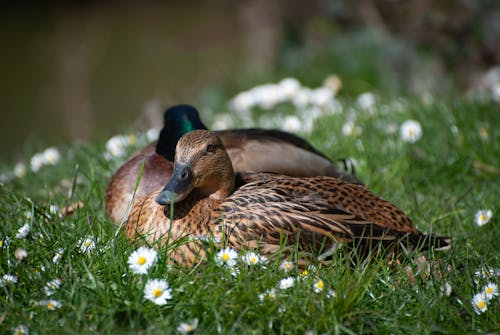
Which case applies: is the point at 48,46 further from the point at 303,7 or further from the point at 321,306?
the point at 321,306

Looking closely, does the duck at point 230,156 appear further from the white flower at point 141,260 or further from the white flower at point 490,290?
the white flower at point 490,290

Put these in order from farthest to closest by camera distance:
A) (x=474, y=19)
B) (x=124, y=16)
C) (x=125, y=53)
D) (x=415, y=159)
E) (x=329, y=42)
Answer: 1. (x=124, y=16)
2. (x=125, y=53)
3. (x=329, y=42)
4. (x=474, y=19)
5. (x=415, y=159)

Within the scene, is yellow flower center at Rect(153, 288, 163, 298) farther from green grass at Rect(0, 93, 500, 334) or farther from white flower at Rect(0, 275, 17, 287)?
white flower at Rect(0, 275, 17, 287)

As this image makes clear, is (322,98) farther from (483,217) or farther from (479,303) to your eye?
(479,303)

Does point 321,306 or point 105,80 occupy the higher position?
point 321,306

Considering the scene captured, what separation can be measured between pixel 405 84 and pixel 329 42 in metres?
1.33

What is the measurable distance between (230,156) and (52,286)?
1390 mm

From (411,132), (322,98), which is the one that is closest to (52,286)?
(411,132)

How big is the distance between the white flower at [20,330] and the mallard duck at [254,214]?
0.60 metres

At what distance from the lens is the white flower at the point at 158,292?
227 cm

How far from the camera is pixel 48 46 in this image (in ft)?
41.7

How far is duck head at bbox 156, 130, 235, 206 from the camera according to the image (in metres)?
2.71

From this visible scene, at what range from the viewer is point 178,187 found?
2.67 metres

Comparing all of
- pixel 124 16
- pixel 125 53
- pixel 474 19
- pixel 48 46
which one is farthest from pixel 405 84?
pixel 124 16
